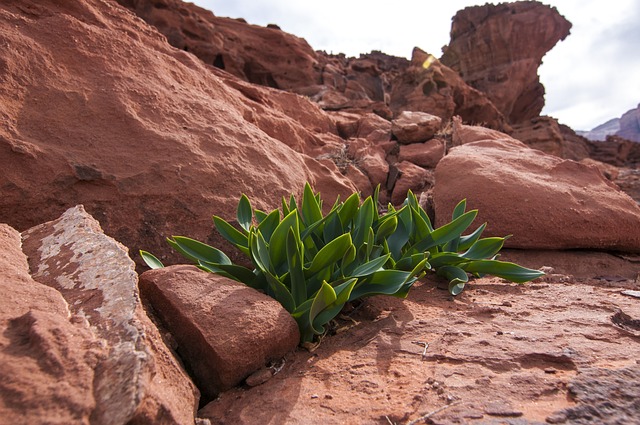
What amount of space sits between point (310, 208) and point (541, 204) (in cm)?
193

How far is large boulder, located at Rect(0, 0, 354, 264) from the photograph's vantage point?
6.33 ft

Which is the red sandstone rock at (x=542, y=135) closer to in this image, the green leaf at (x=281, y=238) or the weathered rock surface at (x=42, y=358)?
the green leaf at (x=281, y=238)

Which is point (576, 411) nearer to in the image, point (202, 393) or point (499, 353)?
point (499, 353)

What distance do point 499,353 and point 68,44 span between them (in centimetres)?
288

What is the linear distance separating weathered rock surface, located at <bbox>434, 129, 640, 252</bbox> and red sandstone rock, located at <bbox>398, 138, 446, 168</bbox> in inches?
51.9

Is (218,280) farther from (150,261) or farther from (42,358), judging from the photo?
(42,358)

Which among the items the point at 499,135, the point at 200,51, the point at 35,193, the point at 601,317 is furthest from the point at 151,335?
the point at 200,51

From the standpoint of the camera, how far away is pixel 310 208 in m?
2.04

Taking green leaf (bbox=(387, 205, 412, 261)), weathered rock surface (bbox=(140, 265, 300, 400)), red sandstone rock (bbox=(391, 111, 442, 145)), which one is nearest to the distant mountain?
red sandstone rock (bbox=(391, 111, 442, 145))

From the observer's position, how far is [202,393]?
127cm

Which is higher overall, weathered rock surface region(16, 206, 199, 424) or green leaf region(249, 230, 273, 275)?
green leaf region(249, 230, 273, 275)

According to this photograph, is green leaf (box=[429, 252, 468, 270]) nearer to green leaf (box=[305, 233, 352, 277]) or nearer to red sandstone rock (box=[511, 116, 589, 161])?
green leaf (box=[305, 233, 352, 277])

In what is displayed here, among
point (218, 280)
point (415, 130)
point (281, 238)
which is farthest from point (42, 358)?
point (415, 130)

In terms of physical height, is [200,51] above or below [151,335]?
above
